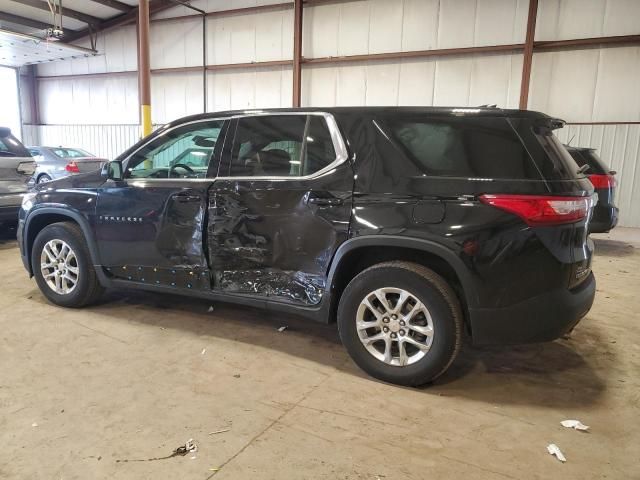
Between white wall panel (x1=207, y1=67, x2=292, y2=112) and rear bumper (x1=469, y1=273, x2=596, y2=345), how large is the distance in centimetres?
1042

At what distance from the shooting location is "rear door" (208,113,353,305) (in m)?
3.08

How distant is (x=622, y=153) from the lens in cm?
945

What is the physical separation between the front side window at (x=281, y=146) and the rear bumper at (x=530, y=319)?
137 cm

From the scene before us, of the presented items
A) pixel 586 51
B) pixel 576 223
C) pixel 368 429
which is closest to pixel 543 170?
pixel 576 223

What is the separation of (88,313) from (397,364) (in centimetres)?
278

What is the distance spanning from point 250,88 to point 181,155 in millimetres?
9704

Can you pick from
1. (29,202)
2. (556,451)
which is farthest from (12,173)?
(556,451)

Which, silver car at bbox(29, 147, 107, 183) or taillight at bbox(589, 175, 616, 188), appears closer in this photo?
taillight at bbox(589, 175, 616, 188)

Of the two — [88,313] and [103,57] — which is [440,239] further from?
[103,57]

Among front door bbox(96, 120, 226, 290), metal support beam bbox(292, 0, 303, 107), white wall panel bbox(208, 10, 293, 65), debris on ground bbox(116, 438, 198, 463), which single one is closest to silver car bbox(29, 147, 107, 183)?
white wall panel bbox(208, 10, 293, 65)

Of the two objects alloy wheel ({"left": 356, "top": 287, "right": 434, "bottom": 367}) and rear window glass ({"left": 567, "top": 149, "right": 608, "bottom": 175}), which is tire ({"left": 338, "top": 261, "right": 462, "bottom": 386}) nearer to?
alloy wheel ({"left": 356, "top": 287, "right": 434, "bottom": 367})

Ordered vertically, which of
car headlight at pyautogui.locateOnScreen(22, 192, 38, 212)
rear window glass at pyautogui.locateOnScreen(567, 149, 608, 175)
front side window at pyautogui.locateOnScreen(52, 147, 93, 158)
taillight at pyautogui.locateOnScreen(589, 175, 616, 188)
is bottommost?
car headlight at pyautogui.locateOnScreen(22, 192, 38, 212)

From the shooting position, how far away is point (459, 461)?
7.39 feet

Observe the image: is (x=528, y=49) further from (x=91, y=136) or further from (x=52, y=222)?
(x=91, y=136)
